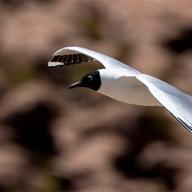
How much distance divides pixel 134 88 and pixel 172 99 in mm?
271

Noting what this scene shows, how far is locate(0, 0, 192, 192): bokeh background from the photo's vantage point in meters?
5.38

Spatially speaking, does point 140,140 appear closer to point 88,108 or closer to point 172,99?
point 88,108

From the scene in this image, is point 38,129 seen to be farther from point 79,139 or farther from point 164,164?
point 164,164

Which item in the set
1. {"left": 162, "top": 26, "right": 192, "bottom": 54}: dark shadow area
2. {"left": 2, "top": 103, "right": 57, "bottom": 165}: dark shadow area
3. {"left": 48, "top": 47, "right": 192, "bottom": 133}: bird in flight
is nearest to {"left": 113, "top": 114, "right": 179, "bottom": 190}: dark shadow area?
{"left": 2, "top": 103, "right": 57, "bottom": 165}: dark shadow area

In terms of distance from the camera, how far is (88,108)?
6004 millimetres

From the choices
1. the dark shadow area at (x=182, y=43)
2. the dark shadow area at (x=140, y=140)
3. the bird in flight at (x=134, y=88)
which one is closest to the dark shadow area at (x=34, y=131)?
the dark shadow area at (x=140, y=140)

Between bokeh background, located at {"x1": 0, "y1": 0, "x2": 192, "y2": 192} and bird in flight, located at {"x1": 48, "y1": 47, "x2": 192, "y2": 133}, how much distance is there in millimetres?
1957

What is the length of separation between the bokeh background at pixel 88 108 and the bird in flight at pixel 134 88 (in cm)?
196

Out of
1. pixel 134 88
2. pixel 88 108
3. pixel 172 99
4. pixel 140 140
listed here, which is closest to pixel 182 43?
pixel 88 108

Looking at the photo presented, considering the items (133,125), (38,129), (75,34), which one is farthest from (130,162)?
(75,34)

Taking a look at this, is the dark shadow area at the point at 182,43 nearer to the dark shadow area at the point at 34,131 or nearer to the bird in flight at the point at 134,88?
the dark shadow area at the point at 34,131

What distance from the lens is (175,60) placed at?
6191 mm

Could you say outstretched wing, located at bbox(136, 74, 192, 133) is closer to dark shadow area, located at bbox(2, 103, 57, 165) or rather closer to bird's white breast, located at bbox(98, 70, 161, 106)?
bird's white breast, located at bbox(98, 70, 161, 106)

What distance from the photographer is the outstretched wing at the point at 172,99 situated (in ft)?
8.79
